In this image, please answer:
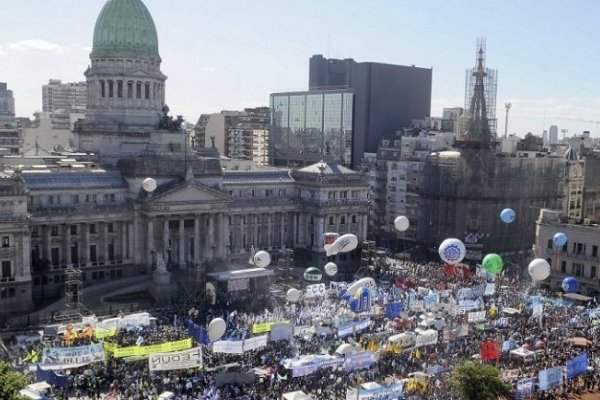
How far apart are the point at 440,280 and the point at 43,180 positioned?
155 ft

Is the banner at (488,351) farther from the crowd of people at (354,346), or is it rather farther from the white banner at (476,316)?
the white banner at (476,316)

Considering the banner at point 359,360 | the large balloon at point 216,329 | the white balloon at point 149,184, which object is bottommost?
the banner at point 359,360

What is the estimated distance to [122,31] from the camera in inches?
4090

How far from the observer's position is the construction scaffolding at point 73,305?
Answer: 234ft

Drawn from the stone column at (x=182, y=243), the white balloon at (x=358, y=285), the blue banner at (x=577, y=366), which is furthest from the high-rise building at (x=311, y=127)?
the blue banner at (x=577, y=366)

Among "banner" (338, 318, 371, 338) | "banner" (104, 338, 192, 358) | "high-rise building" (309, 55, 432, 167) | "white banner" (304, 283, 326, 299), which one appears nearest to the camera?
"banner" (104, 338, 192, 358)

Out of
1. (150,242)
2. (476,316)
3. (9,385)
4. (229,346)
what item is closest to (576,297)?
(476,316)

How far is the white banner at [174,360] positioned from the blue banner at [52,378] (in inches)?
233

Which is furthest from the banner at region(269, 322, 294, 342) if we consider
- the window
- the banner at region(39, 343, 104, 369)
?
the window

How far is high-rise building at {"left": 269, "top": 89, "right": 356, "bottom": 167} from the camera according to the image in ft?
539

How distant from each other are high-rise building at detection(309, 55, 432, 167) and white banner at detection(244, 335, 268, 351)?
350 feet

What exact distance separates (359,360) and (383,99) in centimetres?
11496

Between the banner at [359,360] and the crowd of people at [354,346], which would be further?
the banner at [359,360]

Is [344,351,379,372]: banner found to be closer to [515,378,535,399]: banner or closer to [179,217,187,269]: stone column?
[515,378,535,399]: banner
